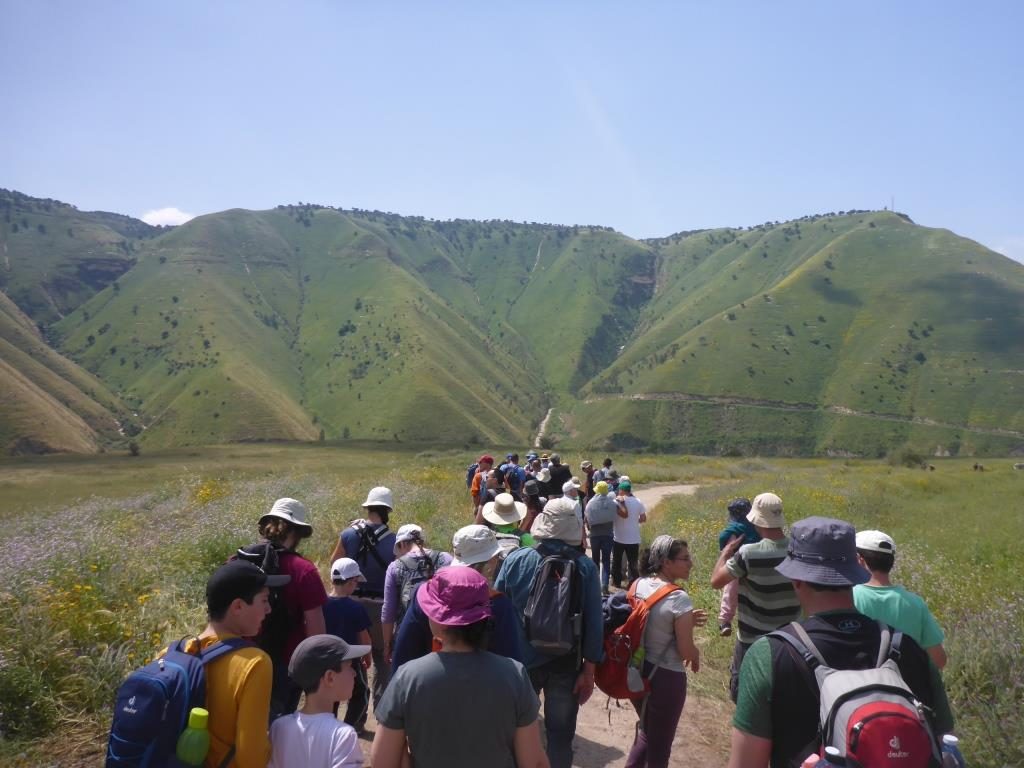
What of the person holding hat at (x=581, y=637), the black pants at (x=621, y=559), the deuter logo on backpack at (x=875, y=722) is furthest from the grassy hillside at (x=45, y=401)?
the deuter logo on backpack at (x=875, y=722)

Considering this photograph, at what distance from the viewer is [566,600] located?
162 inches

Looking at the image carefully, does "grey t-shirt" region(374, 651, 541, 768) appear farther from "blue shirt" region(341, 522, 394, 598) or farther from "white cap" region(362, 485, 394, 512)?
"white cap" region(362, 485, 394, 512)

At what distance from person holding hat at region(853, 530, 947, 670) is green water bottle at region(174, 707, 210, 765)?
142 inches

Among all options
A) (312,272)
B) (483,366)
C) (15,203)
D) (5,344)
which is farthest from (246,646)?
(15,203)

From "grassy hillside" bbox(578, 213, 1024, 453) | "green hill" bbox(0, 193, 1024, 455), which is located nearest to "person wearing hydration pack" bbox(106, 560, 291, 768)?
"green hill" bbox(0, 193, 1024, 455)

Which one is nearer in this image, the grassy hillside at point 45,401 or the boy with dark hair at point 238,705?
the boy with dark hair at point 238,705

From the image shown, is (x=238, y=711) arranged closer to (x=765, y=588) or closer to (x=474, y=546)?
(x=474, y=546)

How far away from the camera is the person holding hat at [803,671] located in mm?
2379

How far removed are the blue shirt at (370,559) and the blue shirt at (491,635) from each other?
2.18m

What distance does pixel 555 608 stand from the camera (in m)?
4.09

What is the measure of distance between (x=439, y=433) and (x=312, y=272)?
→ 9435 cm

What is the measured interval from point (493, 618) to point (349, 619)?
1.91 metres

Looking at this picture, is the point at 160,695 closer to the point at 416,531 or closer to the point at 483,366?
the point at 416,531

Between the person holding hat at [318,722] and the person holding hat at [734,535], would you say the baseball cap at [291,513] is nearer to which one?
the person holding hat at [318,722]
